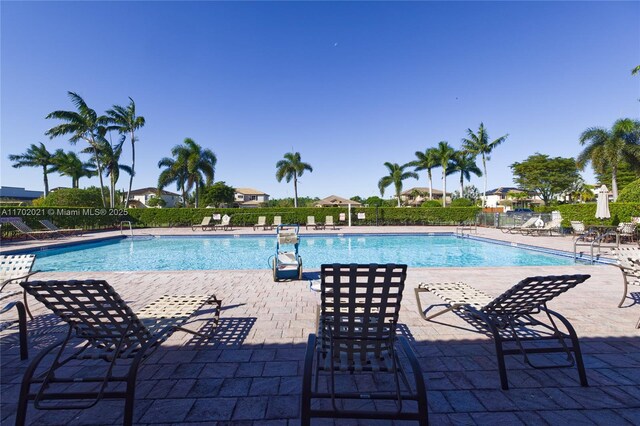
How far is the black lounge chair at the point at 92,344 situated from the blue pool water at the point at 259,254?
274 inches

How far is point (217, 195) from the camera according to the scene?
51531 millimetres

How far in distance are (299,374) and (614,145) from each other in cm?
3661

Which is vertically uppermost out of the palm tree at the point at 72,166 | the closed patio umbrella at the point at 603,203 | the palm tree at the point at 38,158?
the palm tree at the point at 38,158

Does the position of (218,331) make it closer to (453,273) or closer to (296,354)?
(296,354)

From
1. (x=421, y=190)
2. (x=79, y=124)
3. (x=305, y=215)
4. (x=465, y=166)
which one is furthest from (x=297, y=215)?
(x=421, y=190)

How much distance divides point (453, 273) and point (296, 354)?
511 centimetres

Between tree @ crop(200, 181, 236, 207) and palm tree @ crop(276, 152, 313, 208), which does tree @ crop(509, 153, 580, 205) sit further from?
tree @ crop(200, 181, 236, 207)

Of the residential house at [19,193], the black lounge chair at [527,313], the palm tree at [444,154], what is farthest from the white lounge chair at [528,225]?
the residential house at [19,193]

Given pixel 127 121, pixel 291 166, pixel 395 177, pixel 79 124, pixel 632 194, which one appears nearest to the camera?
pixel 632 194

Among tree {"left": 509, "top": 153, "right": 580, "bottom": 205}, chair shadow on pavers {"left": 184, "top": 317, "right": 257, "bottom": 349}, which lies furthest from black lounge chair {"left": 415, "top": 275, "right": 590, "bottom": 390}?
tree {"left": 509, "top": 153, "right": 580, "bottom": 205}

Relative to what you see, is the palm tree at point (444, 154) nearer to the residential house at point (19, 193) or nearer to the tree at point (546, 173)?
the tree at point (546, 173)

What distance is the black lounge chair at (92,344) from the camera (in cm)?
194

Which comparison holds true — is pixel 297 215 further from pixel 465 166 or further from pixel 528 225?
pixel 465 166

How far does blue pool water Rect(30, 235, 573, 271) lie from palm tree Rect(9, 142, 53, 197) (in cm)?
4275
